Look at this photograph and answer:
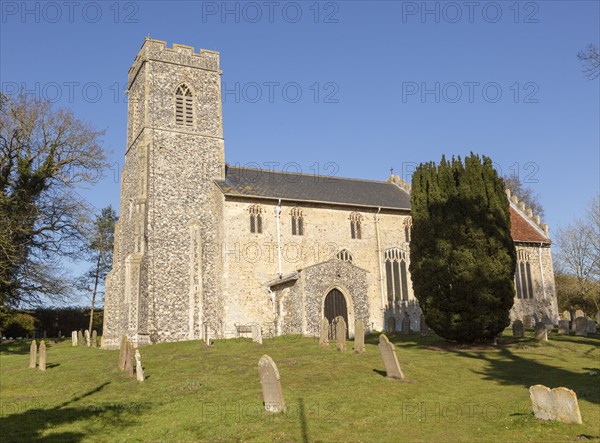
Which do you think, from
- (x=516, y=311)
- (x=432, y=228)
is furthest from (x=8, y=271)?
(x=516, y=311)

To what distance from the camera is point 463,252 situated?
67.3ft

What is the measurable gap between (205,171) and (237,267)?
606 centimetres

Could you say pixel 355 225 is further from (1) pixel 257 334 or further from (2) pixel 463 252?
(2) pixel 463 252

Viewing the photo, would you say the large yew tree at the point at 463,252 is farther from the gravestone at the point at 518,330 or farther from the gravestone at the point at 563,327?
the gravestone at the point at 563,327

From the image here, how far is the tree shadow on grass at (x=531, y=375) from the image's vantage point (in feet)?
45.6

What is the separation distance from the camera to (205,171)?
3130 cm

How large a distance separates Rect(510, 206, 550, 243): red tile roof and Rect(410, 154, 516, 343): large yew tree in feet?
49.8

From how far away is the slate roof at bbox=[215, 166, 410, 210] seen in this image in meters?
31.3

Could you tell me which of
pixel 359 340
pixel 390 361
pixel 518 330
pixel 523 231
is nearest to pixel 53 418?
pixel 390 361

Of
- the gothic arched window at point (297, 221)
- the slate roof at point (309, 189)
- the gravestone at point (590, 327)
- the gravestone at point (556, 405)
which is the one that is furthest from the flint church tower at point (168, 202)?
the gravestone at point (556, 405)

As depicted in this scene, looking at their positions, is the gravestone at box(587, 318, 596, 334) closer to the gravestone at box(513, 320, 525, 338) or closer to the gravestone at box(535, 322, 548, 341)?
the gravestone at box(513, 320, 525, 338)

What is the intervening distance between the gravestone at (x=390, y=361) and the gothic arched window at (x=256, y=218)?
1603 cm

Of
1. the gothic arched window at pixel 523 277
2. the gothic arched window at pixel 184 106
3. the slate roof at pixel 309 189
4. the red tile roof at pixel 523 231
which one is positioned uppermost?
the gothic arched window at pixel 184 106

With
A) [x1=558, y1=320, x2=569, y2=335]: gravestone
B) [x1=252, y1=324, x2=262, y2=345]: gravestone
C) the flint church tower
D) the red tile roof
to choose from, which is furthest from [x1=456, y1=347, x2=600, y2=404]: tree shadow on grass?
the red tile roof
